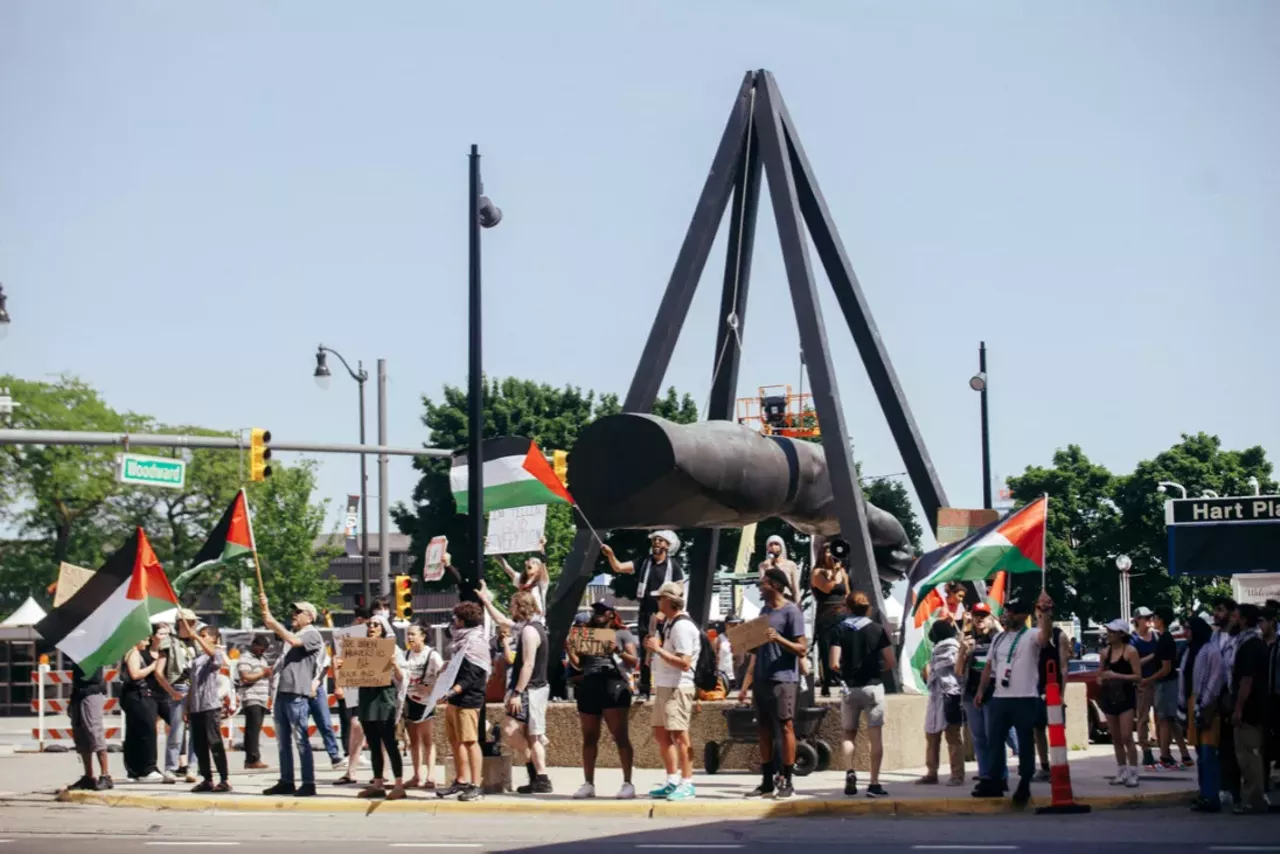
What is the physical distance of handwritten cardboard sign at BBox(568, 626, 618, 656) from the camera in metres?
15.1

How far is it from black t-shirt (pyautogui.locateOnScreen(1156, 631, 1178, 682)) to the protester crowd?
0.02 m

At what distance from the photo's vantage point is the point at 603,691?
1511cm

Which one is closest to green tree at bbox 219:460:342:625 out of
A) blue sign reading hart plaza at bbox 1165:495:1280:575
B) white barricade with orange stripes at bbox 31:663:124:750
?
white barricade with orange stripes at bbox 31:663:124:750

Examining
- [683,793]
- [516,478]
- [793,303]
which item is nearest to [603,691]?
[683,793]

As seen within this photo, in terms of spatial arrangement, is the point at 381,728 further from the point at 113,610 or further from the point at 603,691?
the point at 113,610

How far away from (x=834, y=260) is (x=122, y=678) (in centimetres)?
960

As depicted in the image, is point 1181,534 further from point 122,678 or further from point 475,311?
point 122,678

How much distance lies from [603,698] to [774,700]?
4.86ft

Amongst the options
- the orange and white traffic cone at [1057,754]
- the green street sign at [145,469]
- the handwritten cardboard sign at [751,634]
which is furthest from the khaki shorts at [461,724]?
the green street sign at [145,469]

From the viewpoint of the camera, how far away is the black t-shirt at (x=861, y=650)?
15148 millimetres

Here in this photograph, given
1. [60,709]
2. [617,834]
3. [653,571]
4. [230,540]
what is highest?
[230,540]

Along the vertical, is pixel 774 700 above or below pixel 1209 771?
above

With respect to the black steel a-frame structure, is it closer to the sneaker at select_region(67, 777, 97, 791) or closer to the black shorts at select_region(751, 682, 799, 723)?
the black shorts at select_region(751, 682, 799, 723)

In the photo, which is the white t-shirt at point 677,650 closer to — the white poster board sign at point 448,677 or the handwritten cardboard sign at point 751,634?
the handwritten cardboard sign at point 751,634
